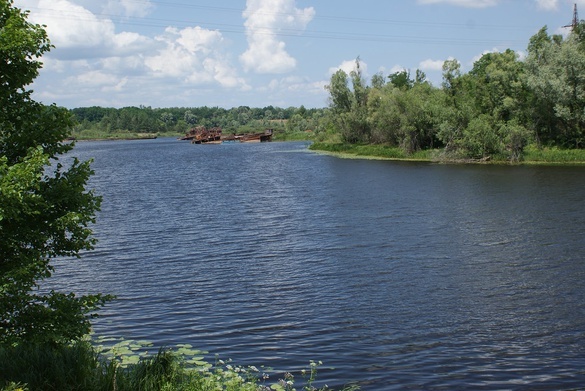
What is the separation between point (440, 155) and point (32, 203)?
69.8 metres

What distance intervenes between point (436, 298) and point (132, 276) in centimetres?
1178

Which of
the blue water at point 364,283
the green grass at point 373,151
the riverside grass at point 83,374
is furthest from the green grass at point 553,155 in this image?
the riverside grass at point 83,374

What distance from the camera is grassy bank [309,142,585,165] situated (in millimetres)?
66125

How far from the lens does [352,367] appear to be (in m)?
14.6

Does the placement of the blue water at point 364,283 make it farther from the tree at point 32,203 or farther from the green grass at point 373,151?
the green grass at point 373,151

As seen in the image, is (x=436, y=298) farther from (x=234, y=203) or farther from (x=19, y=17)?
(x=234, y=203)

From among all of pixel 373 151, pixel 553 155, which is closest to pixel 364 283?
pixel 553 155

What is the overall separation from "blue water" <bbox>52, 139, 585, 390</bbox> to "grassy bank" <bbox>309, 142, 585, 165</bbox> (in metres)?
24.6

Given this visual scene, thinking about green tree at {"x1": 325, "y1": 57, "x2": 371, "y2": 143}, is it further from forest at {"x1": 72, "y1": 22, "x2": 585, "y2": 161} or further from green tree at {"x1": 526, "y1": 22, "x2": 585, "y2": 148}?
green tree at {"x1": 526, "y1": 22, "x2": 585, "y2": 148}

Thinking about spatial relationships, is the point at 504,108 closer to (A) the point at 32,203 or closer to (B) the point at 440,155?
(B) the point at 440,155

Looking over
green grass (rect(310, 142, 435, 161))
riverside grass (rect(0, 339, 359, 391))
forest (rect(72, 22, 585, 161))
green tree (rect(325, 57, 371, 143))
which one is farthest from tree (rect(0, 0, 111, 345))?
green tree (rect(325, 57, 371, 143))

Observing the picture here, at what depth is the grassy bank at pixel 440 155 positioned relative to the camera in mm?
66125

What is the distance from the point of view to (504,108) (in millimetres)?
72875

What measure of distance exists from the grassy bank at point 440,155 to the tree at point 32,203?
64.6 m
